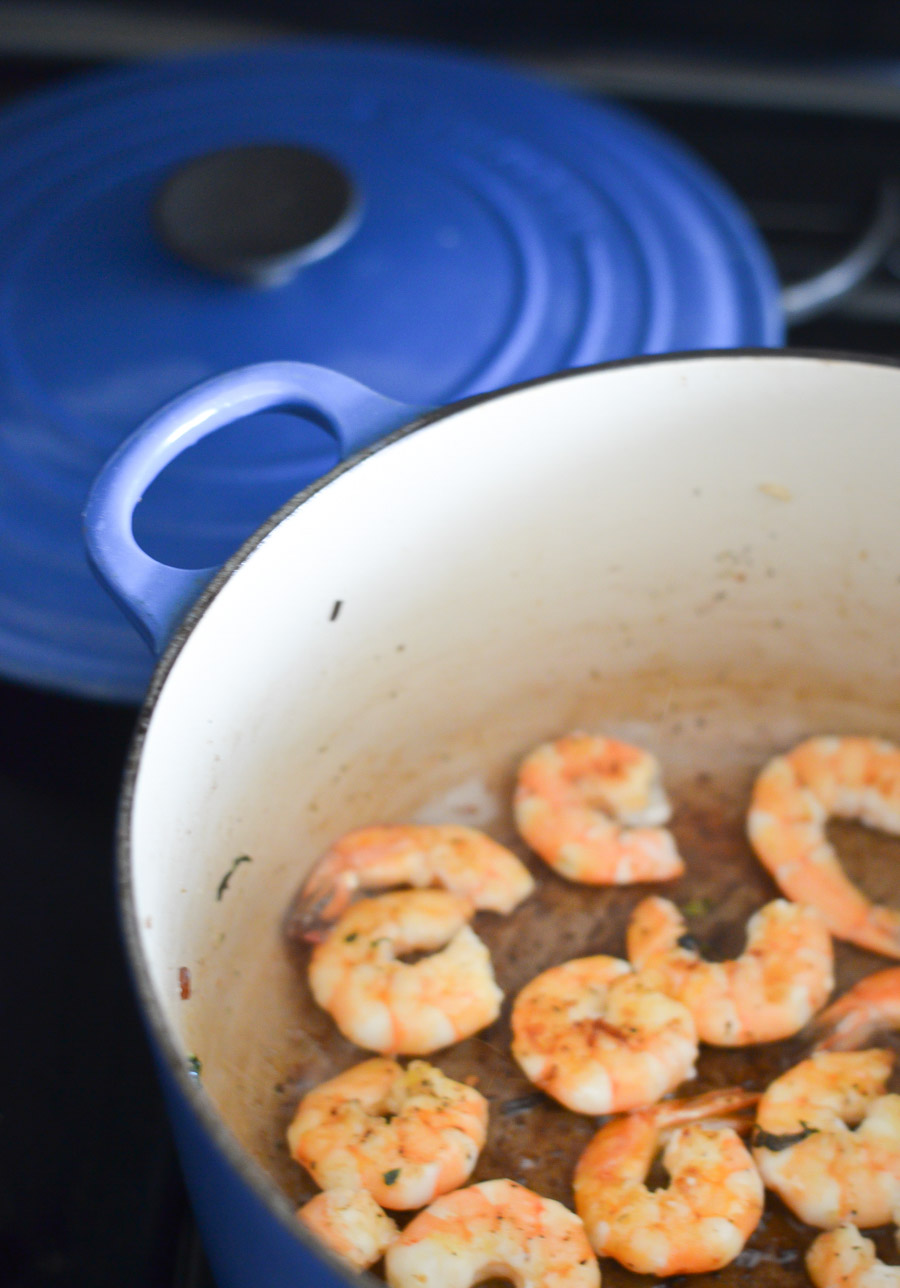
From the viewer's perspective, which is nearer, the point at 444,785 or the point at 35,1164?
the point at 35,1164

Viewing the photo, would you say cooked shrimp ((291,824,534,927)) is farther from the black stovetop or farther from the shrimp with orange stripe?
the black stovetop

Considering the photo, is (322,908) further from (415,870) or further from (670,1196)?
(670,1196)

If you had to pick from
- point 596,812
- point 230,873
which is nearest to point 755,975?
point 596,812

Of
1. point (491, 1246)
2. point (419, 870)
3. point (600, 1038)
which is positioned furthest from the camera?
point (419, 870)

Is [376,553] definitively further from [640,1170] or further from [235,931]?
[640,1170]

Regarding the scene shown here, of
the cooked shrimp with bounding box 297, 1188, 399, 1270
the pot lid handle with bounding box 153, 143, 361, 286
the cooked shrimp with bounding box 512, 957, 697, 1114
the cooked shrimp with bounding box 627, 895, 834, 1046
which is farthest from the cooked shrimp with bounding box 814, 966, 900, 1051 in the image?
the pot lid handle with bounding box 153, 143, 361, 286

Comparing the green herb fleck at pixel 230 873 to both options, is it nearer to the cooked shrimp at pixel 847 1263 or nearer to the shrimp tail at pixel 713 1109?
the shrimp tail at pixel 713 1109

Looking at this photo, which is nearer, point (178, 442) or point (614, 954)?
point (178, 442)

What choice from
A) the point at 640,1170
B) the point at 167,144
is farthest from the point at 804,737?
the point at 167,144
